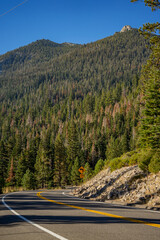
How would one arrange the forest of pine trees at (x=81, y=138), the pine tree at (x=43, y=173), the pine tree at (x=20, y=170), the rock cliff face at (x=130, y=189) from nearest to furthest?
the rock cliff face at (x=130, y=189)
the forest of pine trees at (x=81, y=138)
the pine tree at (x=43, y=173)
the pine tree at (x=20, y=170)

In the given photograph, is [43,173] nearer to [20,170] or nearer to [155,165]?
[20,170]

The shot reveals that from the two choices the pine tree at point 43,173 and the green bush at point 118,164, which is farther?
the pine tree at point 43,173

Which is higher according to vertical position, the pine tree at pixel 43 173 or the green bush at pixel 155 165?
the green bush at pixel 155 165

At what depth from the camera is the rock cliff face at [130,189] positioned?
12414mm

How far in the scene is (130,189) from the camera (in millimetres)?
14680

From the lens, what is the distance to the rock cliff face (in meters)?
12.4

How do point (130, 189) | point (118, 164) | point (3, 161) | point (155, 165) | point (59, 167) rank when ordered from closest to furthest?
point (155, 165), point (130, 189), point (118, 164), point (59, 167), point (3, 161)

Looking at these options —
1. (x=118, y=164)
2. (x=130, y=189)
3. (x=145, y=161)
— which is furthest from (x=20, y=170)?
(x=130, y=189)

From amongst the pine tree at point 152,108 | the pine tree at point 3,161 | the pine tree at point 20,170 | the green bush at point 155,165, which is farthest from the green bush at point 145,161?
the pine tree at point 3,161

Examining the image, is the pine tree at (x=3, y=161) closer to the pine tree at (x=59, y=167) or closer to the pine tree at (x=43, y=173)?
the pine tree at (x=43, y=173)

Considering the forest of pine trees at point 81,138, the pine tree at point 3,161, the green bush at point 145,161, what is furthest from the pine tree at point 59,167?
the green bush at point 145,161

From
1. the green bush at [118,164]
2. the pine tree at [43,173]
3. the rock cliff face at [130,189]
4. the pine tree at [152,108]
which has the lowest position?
the pine tree at [43,173]

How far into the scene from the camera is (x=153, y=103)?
22.2 metres

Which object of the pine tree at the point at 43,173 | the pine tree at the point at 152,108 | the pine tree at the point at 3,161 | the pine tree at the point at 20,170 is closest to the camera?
the pine tree at the point at 152,108
